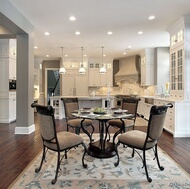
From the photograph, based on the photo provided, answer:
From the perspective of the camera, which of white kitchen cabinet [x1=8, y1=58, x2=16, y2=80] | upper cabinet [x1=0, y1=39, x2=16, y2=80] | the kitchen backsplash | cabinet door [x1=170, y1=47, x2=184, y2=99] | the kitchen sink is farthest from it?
the kitchen backsplash

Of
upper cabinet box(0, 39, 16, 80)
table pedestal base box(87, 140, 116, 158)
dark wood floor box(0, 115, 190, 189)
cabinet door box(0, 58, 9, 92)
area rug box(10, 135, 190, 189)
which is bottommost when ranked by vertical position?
area rug box(10, 135, 190, 189)

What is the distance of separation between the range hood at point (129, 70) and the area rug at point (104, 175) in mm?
6067

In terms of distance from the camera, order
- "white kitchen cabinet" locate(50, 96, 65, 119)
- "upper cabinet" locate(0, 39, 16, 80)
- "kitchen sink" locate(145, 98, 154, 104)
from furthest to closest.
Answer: "white kitchen cabinet" locate(50, 96, 65, 119)
"kitchen sink" locate(145, 98, 154, 104)
"upper cabinet" locate(0, 39, 16, 80)

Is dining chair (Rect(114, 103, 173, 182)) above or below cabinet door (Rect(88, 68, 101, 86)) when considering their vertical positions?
below

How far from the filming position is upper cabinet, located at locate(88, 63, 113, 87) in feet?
32.2

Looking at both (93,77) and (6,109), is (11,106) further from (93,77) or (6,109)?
(93,77)

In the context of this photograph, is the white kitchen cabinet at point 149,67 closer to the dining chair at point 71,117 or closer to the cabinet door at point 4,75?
the dining chair at point 71,117

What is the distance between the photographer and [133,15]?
4230 mm

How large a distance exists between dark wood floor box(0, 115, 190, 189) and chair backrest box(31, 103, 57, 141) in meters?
0.76

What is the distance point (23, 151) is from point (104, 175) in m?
1.86

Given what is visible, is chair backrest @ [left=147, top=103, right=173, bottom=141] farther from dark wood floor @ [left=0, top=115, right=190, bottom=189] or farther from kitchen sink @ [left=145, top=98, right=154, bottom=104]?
kitchen sink @ [left=145, top=98, right=154, bottom=104]

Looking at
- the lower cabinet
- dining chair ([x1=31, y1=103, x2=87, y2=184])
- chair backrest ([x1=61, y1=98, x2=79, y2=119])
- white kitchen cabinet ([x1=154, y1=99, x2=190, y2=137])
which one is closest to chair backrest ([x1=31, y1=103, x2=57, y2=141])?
dining chair ([x1=31, y1=103, x2=87, y2=184])

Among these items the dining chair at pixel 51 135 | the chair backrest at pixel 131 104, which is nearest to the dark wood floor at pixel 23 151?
the dining chair at pixel 51 135

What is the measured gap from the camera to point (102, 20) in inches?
179
